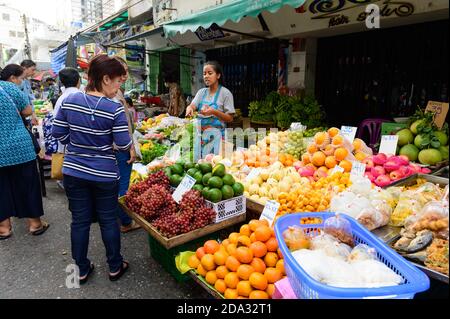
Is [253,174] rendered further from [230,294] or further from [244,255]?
[230,294]

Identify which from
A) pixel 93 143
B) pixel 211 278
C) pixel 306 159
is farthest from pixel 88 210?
pixel 306 159

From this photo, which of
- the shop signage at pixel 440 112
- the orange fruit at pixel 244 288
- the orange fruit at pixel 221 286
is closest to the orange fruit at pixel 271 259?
the orange fruit at pixel 244 288

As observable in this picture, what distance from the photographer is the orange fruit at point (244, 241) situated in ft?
7.73

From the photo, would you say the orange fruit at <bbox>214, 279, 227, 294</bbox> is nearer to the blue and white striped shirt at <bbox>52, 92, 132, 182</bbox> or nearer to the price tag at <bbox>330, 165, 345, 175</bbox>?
the blue and white striped shirt at <bbox>52, 92, 132, 182</bbox>

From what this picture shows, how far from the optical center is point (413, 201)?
2432 millimetres

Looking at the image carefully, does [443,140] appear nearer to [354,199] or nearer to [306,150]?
[306,150]

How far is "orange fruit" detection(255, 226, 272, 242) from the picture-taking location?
2.34 m

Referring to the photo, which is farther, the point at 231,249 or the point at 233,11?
the point at 233,11

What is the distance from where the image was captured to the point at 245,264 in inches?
87.9

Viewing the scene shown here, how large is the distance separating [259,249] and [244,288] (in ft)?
0.95

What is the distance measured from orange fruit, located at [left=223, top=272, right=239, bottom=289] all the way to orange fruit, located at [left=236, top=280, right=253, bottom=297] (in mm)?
42

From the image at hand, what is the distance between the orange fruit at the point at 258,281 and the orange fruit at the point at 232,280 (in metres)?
0.11

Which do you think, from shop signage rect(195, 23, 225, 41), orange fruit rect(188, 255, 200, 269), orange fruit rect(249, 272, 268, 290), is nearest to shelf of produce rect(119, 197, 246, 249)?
orange fruit rect(188, 255, 200, 269)

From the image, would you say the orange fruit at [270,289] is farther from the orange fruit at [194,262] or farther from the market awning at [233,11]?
the market awning at [233,11]
